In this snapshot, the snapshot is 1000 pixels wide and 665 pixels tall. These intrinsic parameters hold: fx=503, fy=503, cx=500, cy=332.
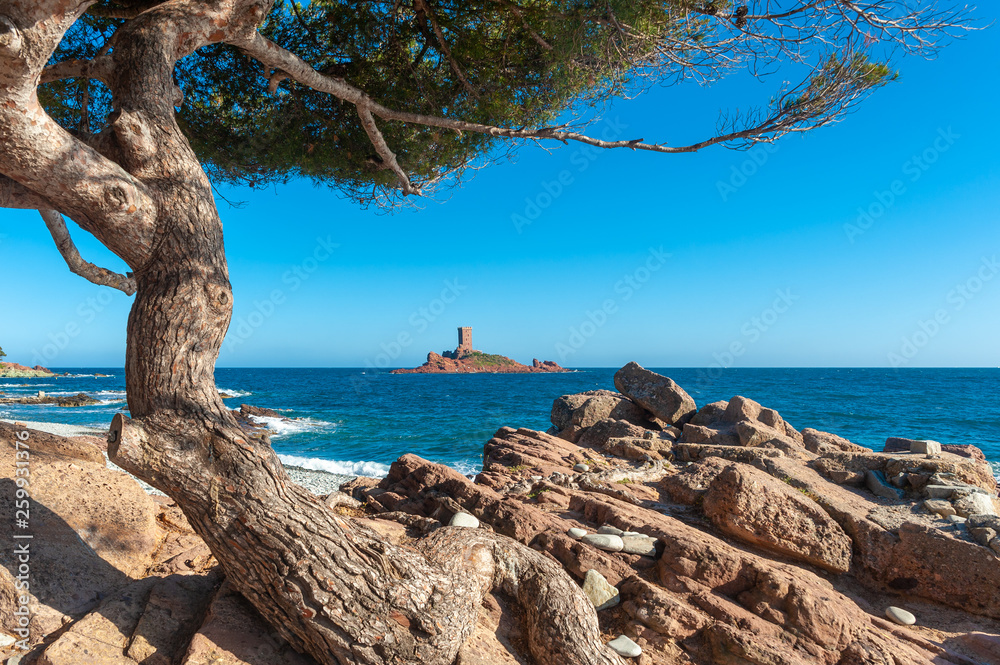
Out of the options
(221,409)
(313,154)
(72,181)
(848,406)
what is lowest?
(848,406)

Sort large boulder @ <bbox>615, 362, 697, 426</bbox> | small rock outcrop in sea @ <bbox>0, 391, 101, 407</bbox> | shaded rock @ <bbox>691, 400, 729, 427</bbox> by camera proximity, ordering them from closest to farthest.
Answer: shaded rock @ <bbox>691, 400, 729, 427</bbox> < large boulder @ <bbox>615, 362, 697, 426</bbox> < small rock outcrop in sea @ <bbox>0, 391, 101, 407</bbox>

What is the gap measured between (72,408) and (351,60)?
1218 inches

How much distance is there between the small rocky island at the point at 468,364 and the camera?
10312cm

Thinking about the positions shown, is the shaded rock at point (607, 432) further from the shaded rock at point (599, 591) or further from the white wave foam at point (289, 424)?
the white wave foam at point (289, 424)

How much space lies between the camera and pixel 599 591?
12.2ft

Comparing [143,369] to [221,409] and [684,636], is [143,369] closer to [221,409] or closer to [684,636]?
[221,409]

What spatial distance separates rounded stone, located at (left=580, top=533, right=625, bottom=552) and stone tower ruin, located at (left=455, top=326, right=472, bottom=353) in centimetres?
8849

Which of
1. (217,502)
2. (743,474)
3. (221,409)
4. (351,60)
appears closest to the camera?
(217,502)

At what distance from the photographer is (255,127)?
21.1 ft

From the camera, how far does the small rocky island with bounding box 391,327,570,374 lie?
338 feet

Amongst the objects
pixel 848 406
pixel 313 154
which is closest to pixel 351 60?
pixel 313 154

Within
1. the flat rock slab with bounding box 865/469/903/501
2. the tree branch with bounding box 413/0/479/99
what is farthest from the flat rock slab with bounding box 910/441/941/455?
the tree branch with bounding box 413/0/479/99

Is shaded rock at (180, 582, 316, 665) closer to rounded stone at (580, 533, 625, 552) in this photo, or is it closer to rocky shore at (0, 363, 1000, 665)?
rocky shore at (0, 363, 1000, 665)

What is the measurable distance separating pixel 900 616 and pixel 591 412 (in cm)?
945
